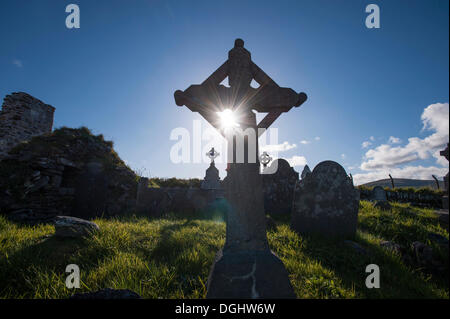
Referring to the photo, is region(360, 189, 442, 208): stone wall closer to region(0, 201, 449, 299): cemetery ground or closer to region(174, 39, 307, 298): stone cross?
region(0, 201, 449, 299): cemetery ground

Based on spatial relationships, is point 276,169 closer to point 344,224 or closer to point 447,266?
point 344,224

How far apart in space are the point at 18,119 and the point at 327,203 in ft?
48.8

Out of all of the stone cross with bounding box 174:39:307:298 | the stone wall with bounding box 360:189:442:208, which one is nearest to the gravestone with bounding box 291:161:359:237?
the stone cross with bounding box 174:39:307:298

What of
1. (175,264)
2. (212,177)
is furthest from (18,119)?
(175,264)

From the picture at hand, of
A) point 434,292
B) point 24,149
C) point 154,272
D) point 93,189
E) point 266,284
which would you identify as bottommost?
point 434,292

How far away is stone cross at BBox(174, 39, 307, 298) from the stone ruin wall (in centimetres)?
1276

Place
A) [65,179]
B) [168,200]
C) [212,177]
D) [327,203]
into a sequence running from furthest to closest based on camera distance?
[212,177]
[168,200]
[65,179]
[327,203]

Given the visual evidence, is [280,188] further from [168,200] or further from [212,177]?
[212,177]

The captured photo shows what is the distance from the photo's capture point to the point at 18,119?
9484 millimetres

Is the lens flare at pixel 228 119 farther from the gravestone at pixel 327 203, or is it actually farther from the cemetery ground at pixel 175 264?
the gravestone at pixel 327 203

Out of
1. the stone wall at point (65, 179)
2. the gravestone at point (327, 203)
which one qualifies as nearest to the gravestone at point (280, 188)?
the gravestone at point (327, 203)

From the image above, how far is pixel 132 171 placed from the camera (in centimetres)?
797
